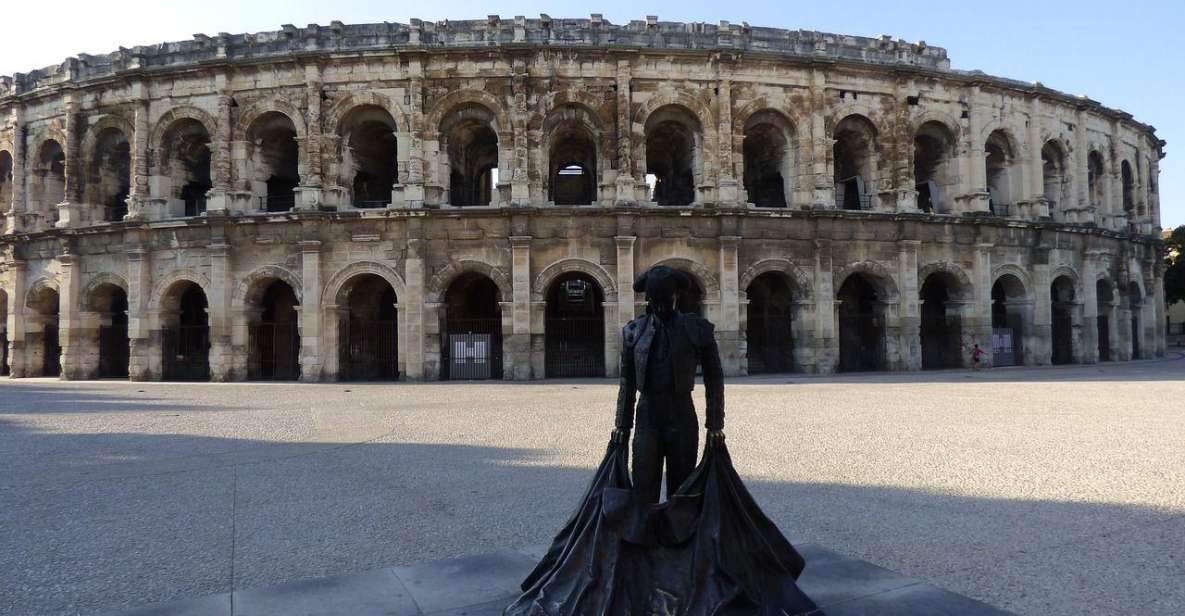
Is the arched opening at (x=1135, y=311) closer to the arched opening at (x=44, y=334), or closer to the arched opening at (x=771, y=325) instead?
the arched opening at (x=771, y=325)

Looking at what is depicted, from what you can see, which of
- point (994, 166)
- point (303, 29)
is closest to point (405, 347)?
point (303, 29)

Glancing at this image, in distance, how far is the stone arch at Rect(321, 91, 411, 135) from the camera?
18078 millimetres

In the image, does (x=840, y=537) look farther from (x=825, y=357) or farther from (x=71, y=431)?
(x=825, y=357)

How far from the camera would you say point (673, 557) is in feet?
9.66

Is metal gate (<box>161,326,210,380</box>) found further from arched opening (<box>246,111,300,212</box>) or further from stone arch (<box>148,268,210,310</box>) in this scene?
arched opening (<box>246,111,300,212</box>)

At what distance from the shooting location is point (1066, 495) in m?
5.35

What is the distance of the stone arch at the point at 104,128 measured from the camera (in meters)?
19.4

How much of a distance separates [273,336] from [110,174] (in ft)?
27.1

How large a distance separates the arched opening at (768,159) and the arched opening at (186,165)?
17932mm

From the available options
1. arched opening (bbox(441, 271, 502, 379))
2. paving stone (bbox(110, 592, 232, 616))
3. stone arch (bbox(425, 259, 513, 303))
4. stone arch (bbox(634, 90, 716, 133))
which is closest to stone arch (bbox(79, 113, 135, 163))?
stone arch (bbox(425, 259, 513, 303))

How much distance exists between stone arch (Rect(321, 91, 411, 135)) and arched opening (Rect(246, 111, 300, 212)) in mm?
1301

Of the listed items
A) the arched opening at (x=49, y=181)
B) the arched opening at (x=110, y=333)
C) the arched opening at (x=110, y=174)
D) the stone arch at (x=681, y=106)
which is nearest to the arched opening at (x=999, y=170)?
the stone arch at (x=681, y=106)

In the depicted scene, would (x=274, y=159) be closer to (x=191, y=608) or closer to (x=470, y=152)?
(x=470, y=152)

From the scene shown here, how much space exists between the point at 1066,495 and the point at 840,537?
2623mm
